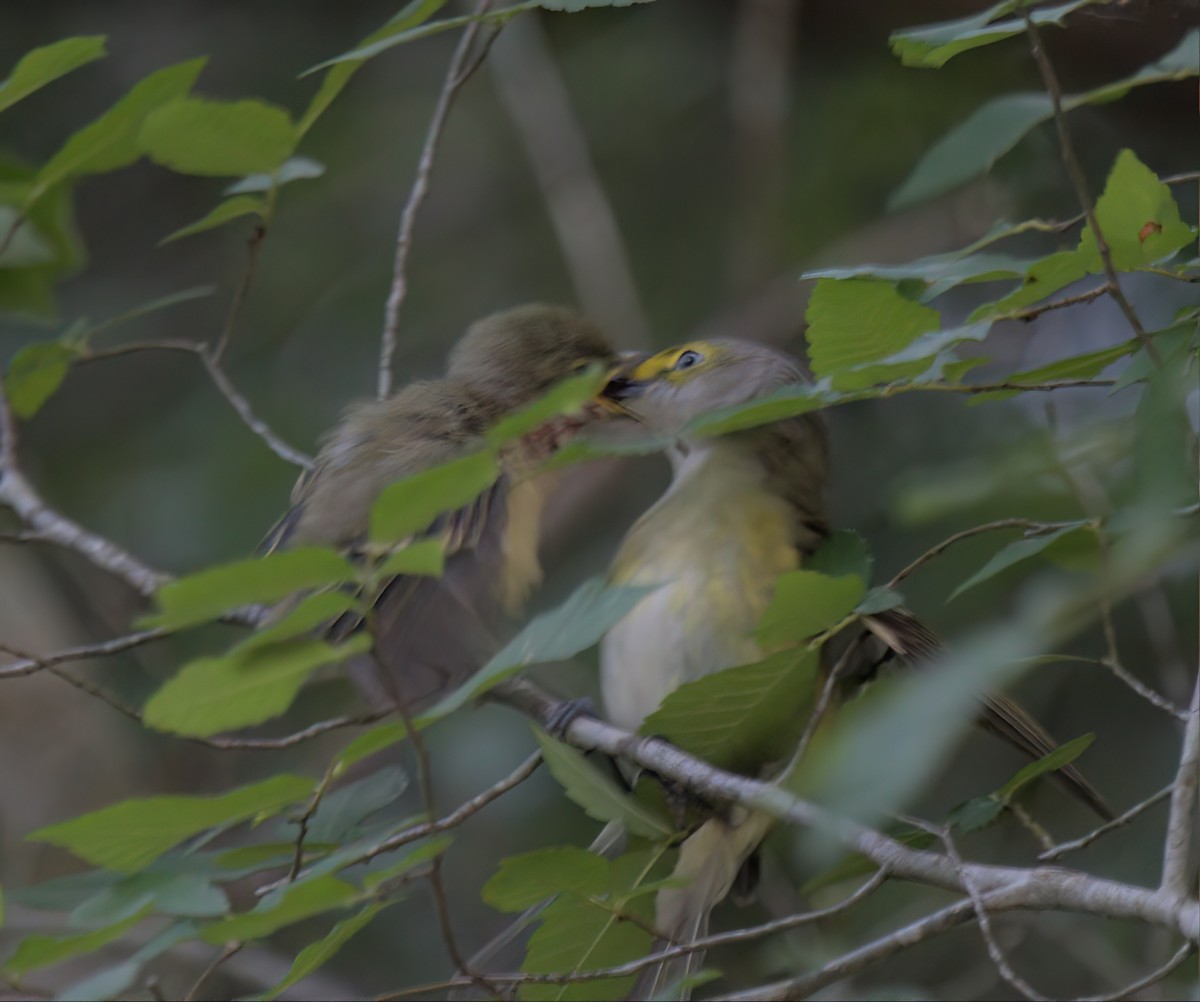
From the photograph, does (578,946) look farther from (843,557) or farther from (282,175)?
(282,175)

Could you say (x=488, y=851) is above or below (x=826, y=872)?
below

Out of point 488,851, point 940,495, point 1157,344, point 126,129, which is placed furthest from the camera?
point 488,851

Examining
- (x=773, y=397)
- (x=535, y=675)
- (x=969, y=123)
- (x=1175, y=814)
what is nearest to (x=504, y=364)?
(x=535, y=675)

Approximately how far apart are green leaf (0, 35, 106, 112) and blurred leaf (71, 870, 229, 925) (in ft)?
4.15

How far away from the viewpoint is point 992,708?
2.47 meters

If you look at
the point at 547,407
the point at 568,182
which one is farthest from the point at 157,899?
the point at 568,182

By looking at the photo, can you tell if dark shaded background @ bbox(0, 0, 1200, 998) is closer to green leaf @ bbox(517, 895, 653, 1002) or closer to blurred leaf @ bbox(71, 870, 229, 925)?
green leaf @ bbox(517, 895, 653, 1002)

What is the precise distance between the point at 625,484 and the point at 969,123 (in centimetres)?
275

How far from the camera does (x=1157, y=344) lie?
6.01 ft

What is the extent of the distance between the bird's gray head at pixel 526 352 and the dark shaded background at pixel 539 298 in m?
0.75

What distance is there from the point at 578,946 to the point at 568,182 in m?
3.20

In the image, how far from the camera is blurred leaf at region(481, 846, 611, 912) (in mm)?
1914

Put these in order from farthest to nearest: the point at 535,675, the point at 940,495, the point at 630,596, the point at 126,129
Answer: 1. the point at 535,675
2. the point at 126,129
3. the point at 630,596
4. the point at 940,495

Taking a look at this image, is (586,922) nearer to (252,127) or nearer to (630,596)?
(630,596)
